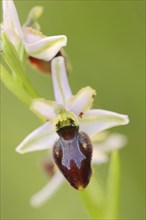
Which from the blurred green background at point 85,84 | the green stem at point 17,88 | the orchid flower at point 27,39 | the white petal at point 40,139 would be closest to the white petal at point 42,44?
the orchid flower at point 27,39

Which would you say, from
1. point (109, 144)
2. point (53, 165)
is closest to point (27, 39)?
point (53, 165)

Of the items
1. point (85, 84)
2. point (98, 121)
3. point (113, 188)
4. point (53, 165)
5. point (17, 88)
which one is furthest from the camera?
point (85, 84)

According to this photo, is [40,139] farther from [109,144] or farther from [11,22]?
[109,144]

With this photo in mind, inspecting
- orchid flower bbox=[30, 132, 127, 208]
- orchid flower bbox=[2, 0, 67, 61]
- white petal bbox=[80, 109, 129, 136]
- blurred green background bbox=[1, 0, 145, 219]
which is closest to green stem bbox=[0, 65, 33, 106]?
orchid flower bbox=[2, 0, 67, 61]

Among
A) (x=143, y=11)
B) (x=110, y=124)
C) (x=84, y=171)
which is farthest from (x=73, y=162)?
(x=143, y=11)

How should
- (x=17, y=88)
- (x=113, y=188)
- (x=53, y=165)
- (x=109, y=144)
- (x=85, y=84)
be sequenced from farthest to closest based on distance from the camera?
(x=85, y=84)
(x=109, y=144)
(x=53, y=165)
(x=113, y=188)
(x=17, y=88)

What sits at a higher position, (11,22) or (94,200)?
(11,22)
